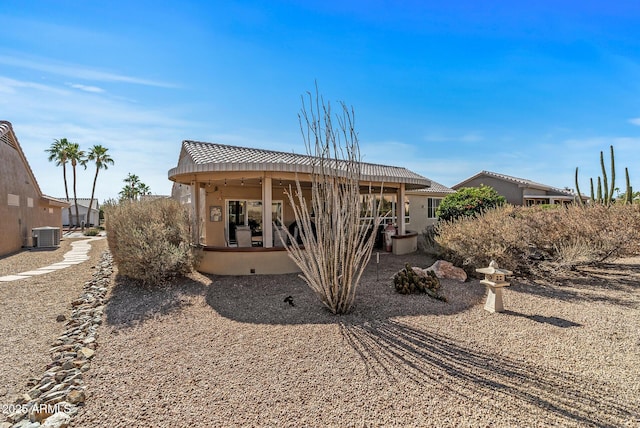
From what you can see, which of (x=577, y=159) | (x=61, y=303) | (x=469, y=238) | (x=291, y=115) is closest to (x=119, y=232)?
(x=61, y=303)

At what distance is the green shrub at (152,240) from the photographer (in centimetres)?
768

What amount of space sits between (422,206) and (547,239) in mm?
11106

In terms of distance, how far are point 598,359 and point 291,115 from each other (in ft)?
19.9

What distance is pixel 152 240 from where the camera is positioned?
7883 millimetres

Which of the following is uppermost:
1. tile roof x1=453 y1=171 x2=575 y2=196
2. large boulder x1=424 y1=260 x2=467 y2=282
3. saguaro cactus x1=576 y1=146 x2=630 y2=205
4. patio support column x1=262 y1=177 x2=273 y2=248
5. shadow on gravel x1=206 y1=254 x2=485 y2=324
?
tile roof x1=453 y1=171 x2=575 y2=196

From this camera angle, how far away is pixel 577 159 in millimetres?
17781

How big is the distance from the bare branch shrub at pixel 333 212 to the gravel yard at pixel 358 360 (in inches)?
24.4

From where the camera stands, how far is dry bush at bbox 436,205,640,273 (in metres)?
8.72

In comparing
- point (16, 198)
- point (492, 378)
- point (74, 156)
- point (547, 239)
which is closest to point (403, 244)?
point (547, 239)

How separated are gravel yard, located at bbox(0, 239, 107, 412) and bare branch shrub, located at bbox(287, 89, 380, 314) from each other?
13.3 feet

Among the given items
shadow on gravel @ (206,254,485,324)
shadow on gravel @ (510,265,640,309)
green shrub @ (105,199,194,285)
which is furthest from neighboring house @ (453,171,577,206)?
green shrub @ (105,199,194,285)

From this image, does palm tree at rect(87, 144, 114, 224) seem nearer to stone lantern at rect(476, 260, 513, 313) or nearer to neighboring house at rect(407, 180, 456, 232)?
neighboring house at rect(407, 180, 456, 232)

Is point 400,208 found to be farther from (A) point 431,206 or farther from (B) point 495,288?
(A) point 431,206

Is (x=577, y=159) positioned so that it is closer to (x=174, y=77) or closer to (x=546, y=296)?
(x=546, y=296)
